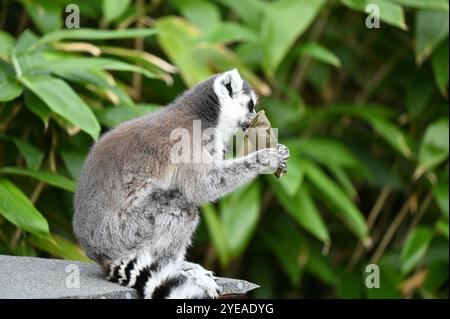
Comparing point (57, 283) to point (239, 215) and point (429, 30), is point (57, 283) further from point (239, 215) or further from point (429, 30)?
point (429, 30)

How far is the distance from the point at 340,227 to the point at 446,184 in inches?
47.7

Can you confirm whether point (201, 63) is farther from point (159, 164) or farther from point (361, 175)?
point (159, 164)

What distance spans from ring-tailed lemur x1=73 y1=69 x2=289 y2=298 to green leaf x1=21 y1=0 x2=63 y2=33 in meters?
2.08

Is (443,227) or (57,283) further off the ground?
(57,283)

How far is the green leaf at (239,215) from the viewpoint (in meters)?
5.13

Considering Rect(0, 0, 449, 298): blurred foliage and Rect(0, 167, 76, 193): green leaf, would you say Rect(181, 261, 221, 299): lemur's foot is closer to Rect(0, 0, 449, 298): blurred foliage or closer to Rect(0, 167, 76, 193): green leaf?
Rect(0, 0, 449, 298): blurred foliage

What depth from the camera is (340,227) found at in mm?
6402

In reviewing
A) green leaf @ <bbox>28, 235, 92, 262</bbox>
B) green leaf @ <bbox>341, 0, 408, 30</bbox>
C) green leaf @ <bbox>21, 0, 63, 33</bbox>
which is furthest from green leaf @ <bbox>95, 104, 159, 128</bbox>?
green leaf @ <bbox>341, 0, 408, 30</bbox>

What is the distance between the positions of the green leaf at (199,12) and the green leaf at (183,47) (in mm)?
74

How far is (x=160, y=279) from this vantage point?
9.77 ft

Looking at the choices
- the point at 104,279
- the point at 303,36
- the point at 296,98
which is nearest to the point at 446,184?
the point at 296,98

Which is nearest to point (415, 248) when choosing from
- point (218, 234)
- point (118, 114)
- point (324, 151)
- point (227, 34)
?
point (324, 151)

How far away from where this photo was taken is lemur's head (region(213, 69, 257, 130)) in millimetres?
3365

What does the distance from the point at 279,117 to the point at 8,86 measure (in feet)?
6.65
